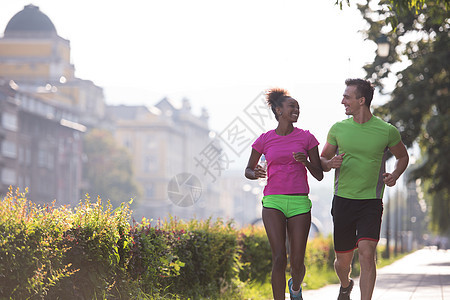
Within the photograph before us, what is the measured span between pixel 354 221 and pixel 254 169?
1.00m

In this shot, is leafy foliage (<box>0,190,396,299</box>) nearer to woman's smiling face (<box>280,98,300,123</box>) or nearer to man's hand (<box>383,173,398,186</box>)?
woman's smiling face (<box>280,98,300,123</box>)

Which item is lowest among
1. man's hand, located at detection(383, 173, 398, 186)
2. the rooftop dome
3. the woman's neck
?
man's hand, located at detection(383, 173, 398, 186)

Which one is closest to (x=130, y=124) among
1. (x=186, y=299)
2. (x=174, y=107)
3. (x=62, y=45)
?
(x=174, y=107)

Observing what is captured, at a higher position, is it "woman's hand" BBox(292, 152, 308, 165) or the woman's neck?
the woman's neck

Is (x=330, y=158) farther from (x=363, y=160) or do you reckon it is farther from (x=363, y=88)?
(x=363, y=88)

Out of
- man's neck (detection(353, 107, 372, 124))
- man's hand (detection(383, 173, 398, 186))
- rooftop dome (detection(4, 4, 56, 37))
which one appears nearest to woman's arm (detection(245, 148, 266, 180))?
man's neck (detection(353, 107, 372, 124))

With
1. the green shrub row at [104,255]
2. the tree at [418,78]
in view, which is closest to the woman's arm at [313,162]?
the green shrub row at [104,255]

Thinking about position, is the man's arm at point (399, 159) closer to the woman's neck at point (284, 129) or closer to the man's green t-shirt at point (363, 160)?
the man's green t-shirt at point (363, 160)

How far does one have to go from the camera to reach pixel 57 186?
98.1 m

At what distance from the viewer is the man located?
7754mm

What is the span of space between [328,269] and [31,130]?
73.4 metres

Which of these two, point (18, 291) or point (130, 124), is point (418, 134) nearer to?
point (18, 291)

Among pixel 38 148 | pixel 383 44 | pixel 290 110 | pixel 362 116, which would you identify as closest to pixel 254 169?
pixel 290 110

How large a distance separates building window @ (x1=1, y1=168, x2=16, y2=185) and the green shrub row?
72275 millimetres
